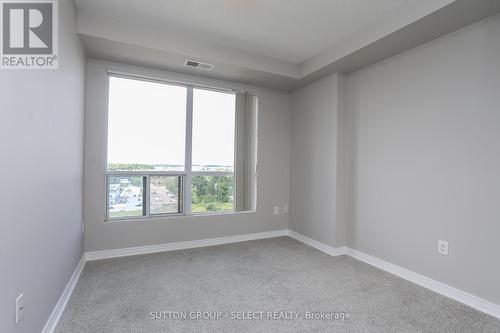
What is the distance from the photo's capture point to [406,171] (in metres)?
2.71

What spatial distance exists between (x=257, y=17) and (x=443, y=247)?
2786mm

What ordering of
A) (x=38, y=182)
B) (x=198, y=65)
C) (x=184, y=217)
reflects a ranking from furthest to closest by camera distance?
(x=184, y=217) → (x=198, y=65) → (x=38, y=182)

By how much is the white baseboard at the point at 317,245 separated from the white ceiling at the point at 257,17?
2534 mm

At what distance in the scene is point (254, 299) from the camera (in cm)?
220

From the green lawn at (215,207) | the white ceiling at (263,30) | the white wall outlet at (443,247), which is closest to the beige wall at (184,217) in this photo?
the green lawn at (215,207)

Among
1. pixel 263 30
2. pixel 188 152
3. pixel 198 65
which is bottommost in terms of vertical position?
pixel 188 152

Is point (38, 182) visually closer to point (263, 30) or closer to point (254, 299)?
point (254, 299)

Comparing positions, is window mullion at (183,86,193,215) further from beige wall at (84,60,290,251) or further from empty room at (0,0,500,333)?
beige wall at (84,60,290,251)

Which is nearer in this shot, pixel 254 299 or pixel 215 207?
pixel 254 299

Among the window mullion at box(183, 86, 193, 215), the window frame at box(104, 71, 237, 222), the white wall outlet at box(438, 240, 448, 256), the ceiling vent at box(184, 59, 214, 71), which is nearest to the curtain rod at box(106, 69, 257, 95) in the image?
the window frame at box(104, 71, 237, 222)

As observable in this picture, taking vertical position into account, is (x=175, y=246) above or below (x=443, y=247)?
below

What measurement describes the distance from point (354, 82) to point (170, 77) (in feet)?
7.85

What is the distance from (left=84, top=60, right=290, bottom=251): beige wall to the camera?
9.97 ft
